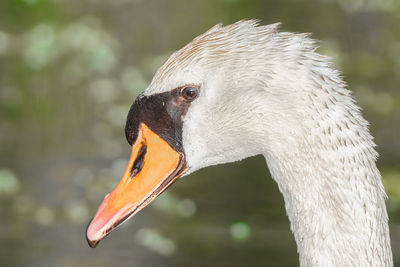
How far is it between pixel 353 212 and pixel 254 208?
3597 mm

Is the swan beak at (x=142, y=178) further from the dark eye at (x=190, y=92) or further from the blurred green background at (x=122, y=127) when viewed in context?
the blurred green background at (x=122, y=127)

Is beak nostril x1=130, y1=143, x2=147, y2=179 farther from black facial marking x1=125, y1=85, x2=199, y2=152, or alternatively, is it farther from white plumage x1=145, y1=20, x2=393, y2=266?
white plumage x1=145, y1=20, x2=393, y2=266

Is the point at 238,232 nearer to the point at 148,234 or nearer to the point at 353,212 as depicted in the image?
the point at 148,234

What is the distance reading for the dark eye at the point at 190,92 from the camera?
2.46 meters

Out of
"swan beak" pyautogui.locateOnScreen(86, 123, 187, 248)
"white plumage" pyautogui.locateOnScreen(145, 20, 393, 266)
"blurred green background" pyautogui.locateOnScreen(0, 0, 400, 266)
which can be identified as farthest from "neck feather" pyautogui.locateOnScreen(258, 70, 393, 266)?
"blurred green background" pyautogui.locateOnScreen(0, 0, 400, 266)

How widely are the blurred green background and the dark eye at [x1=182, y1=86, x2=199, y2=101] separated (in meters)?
2.83

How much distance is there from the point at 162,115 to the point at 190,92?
0.15 meters

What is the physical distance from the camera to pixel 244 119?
251 centimetres

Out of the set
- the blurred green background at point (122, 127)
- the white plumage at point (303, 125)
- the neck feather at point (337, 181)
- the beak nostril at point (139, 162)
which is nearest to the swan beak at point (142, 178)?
the beak nostril at point (139, 162)

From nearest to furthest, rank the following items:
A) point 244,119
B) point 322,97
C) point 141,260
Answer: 1. point 322,97
2. point 244,119
3. point 141,260

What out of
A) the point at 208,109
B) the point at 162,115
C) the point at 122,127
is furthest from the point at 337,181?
the point at 122,127

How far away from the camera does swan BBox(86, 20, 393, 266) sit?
2307 millimetres

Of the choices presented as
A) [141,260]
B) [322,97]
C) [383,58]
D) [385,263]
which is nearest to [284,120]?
[322,97]

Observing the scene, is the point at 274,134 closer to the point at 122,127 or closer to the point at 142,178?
the point at 142,178
